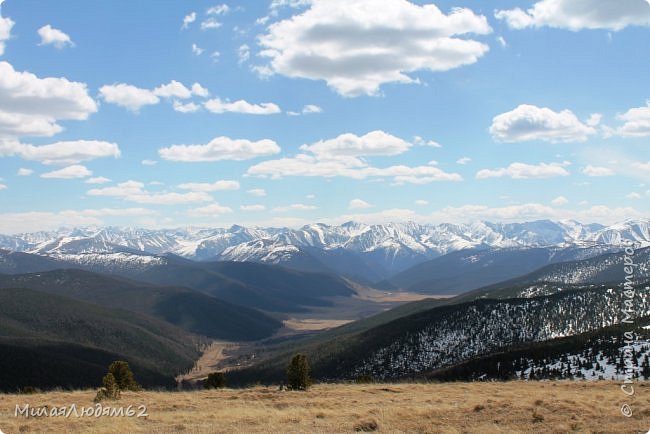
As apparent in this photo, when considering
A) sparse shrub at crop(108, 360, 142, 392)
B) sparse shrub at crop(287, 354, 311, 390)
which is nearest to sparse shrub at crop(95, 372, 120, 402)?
sparse shrub at crop(108, 360, 142, 392)

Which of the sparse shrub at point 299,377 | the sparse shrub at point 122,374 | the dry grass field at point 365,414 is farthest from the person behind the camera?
the sparse shrub at point 122,374

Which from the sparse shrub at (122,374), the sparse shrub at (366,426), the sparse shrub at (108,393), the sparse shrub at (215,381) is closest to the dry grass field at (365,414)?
the sparse shrub at (366,426)

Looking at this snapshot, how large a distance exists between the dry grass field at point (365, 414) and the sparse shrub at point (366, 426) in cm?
6

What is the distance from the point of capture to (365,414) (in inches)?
1332

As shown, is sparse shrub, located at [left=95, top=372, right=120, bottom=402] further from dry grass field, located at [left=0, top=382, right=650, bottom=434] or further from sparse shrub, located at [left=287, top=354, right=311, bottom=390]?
sparse shrub, located at [left=287, top=354, right=311, bottom=390]

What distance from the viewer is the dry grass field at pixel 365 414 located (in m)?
29.6

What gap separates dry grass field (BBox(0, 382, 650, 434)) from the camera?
97.0 ft

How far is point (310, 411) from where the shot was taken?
36.0 m

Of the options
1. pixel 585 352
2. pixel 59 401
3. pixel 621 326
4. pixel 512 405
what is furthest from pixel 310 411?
pixel 621 326

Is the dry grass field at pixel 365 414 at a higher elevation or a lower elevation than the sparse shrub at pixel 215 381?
higher

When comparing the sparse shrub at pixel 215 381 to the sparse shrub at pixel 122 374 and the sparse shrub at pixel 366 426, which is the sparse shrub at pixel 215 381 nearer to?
the sparse shrub at pixel 122 374

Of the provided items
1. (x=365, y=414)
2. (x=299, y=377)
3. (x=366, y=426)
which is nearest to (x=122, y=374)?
(x=299, y=377)

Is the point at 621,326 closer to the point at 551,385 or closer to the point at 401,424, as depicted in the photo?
the point at 551,385

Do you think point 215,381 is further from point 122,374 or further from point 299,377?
point 299,377
